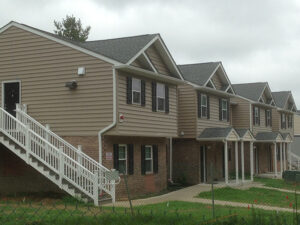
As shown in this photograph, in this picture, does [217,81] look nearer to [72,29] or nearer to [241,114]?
[241,114]

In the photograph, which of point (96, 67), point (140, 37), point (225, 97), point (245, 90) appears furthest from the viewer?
point (245, 90)

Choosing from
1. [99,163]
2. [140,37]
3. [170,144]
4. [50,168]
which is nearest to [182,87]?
[170,144]

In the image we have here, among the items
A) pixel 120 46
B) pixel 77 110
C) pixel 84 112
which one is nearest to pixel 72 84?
pixel 77 110

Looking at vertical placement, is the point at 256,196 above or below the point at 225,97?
below

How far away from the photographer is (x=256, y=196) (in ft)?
68.6

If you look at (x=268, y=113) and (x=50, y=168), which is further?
(x=268, y=113)

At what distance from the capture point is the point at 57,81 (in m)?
19.5

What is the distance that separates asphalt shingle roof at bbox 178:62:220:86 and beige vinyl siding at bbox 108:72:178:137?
344cm

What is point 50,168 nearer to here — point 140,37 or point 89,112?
point 89,112

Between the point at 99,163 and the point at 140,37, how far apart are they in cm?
684

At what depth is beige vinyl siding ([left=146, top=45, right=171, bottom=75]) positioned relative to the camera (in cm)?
2161

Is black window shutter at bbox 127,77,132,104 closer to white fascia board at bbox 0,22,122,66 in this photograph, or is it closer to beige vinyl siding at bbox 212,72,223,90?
white fascia board at bbox 0,22,122,66

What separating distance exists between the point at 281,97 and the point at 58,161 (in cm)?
3187

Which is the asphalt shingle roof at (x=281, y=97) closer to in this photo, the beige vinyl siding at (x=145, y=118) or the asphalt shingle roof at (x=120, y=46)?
the beige vinyl siding at (x=145, y=118)
